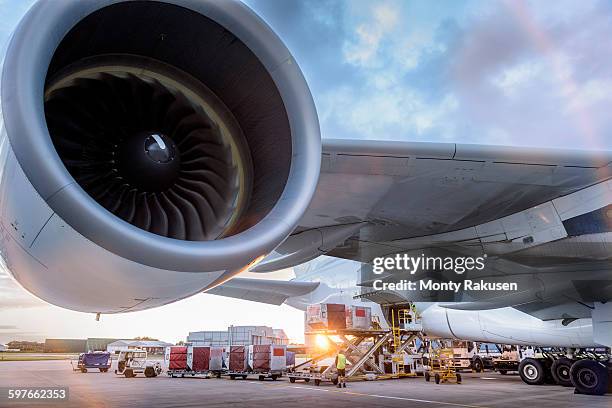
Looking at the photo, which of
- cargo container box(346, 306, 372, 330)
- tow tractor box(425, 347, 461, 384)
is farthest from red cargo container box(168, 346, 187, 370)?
tow tractor box(425, 347, 461, 384)

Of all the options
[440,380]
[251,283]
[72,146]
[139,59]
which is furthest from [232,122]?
[440,380]

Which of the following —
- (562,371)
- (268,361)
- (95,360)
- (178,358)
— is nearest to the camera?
(562,371)

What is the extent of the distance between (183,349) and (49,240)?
14.1m

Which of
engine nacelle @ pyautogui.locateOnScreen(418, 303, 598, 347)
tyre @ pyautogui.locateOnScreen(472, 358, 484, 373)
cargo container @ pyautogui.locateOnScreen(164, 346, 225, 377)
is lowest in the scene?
tyre @ pyautogui.locateOnScreen(472, 358, 484, 373)

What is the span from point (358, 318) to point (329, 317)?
0.99 m

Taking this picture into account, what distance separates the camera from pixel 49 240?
2.45 metres

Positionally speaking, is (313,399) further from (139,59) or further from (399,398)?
(139,59)

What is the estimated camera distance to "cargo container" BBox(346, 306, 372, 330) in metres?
13.8

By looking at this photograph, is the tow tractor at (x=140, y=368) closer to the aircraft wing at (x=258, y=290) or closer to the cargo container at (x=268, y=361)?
the cargo container at (x=268, y=361)

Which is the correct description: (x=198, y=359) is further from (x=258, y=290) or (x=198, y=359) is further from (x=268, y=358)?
(x=258, y=290)

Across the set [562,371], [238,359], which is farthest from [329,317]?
Result: [562,371]

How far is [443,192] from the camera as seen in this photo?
15.2ft

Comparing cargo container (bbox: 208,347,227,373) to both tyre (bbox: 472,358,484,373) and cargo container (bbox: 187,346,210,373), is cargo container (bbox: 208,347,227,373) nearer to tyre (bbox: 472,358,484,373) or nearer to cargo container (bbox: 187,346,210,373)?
cargo container (bbox: 187,346,210,373)

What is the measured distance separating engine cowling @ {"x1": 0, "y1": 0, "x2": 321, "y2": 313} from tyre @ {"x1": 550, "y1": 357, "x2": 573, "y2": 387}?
11.4 metres
